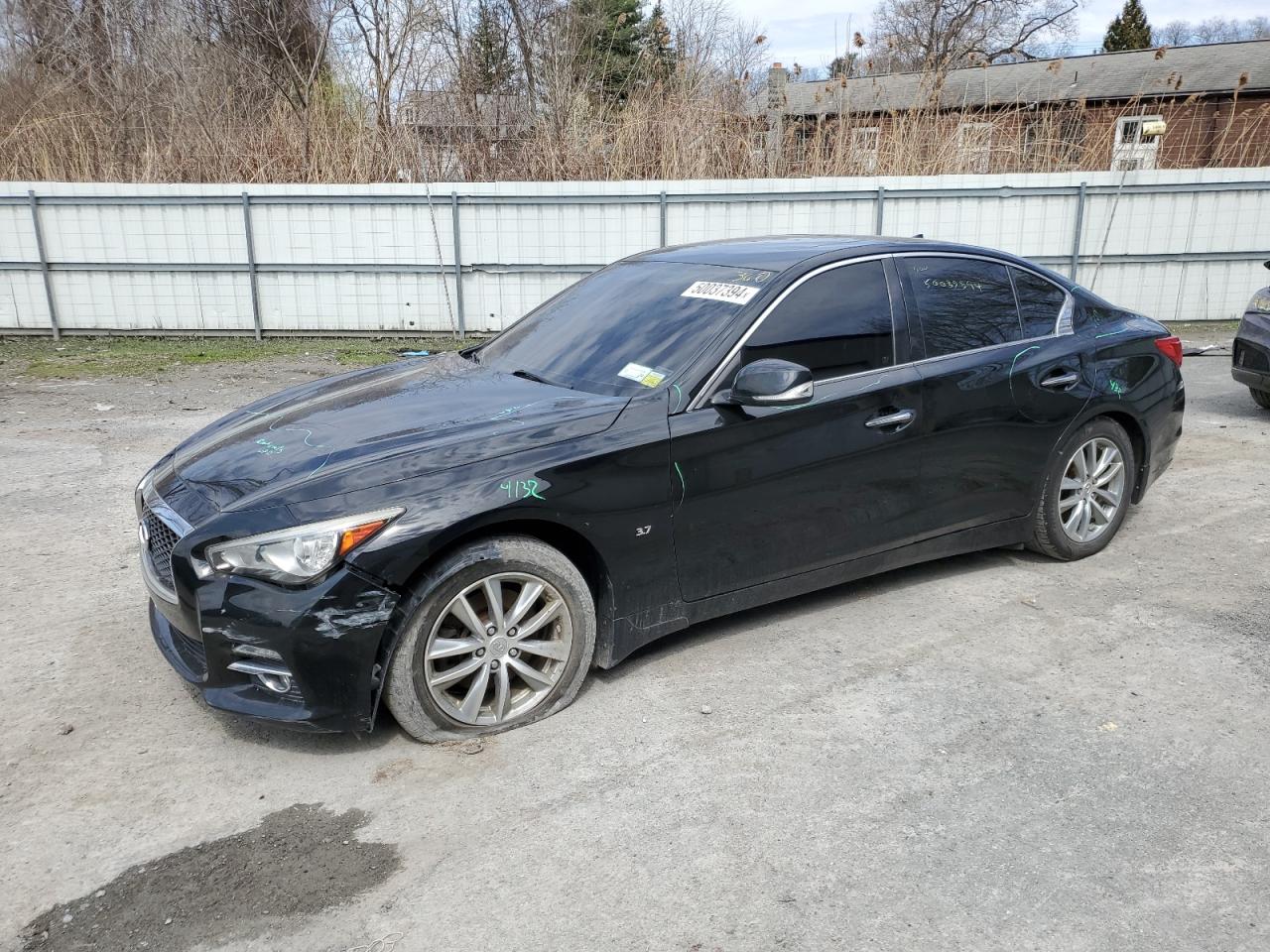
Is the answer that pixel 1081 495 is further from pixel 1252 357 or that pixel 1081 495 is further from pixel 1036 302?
pixel 1252 357

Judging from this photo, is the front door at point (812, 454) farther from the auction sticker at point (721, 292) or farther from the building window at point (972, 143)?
the building window at point (972, 143)

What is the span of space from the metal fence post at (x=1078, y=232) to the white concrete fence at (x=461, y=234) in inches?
1.1

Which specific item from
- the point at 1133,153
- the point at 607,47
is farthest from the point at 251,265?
the point at 607,47

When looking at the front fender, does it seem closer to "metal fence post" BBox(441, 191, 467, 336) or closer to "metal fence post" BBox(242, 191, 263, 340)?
"metal fence post" BBox(441, 191, 467, 336)

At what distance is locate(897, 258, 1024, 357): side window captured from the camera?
458 centimetres

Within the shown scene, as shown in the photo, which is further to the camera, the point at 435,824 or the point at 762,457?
the point at 762,457

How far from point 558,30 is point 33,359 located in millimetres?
12922

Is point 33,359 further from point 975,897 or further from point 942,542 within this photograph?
point 975,897

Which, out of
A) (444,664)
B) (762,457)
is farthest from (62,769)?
(762,457)

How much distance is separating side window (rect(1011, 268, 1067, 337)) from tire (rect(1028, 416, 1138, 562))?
1.82 ft

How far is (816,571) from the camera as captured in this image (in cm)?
433

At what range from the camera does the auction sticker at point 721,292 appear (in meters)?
4.21

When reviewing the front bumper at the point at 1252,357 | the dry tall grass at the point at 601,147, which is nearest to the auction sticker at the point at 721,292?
the front bumper at the point at 1252,357

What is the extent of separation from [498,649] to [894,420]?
1947mm
